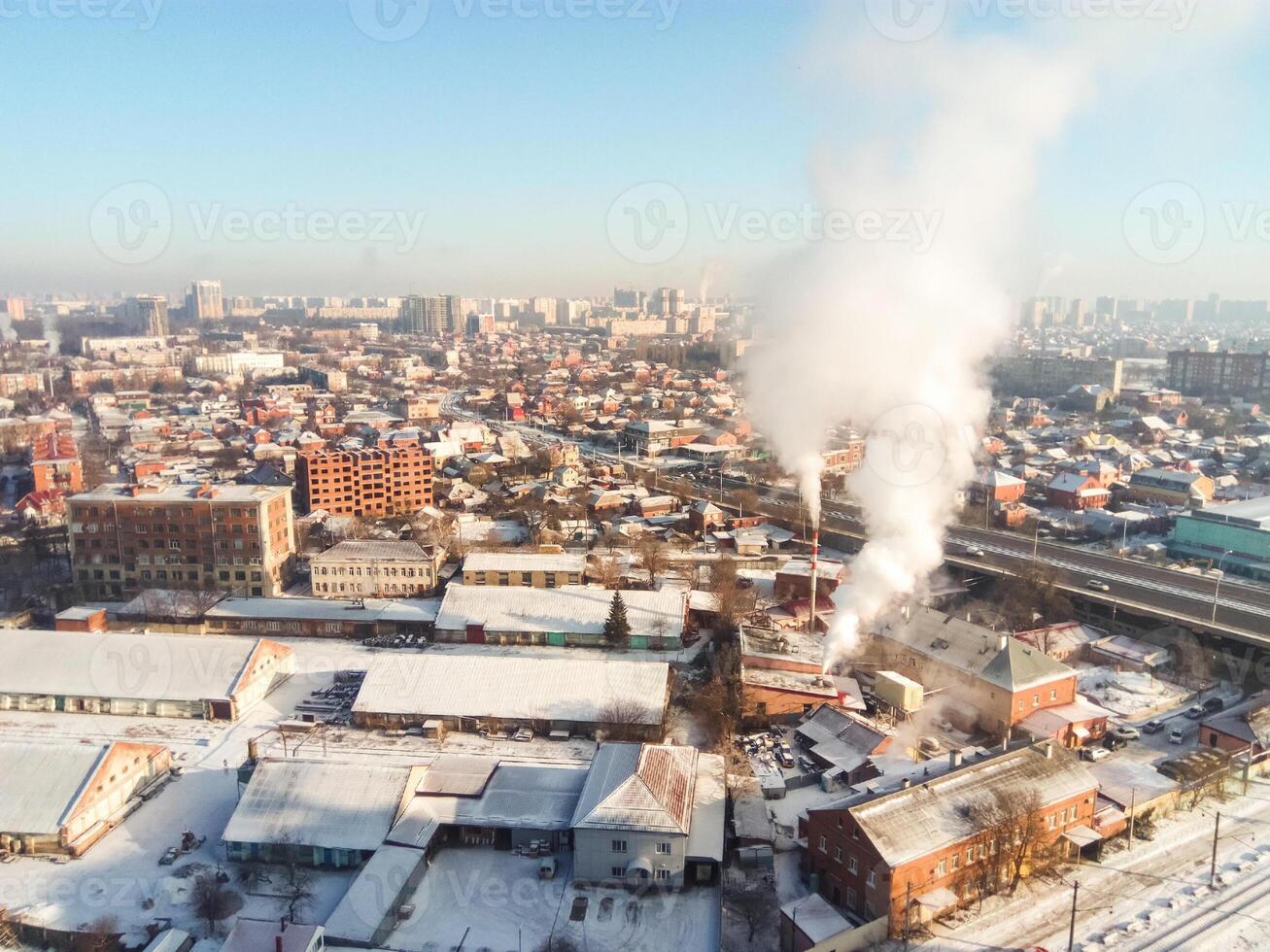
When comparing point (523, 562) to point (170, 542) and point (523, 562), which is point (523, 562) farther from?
point (170, 542)

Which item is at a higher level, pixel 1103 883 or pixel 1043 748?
pixel 1043 748

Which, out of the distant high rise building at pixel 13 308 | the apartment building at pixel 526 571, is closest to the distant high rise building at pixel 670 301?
the distant high rise building at pixel 13 308

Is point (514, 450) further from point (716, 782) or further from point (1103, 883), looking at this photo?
point (1103, 883)

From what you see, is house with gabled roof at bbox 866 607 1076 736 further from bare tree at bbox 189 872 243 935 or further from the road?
bare tree at bbox 189 872 243 935

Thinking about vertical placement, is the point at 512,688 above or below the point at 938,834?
below

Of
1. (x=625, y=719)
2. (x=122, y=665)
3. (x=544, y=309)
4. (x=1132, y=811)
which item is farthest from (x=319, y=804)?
(x=544, y=309)

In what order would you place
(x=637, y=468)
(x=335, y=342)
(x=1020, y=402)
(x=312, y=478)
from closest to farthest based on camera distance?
(x=312, y=478), (x=637, y=468), (x=1020, y=402), (x=335, y=342)

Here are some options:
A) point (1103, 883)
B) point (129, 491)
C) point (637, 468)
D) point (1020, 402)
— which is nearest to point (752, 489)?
point (637, 468)
